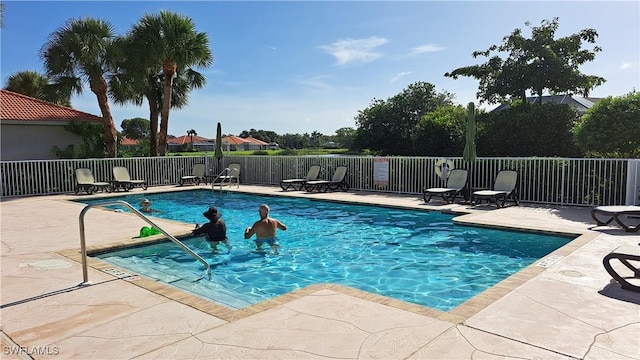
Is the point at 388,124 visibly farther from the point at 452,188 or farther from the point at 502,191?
the point at 502,191

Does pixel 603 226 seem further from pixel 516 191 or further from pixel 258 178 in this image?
pixel 258 178

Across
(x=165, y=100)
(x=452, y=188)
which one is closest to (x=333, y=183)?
(x=452, y=188)

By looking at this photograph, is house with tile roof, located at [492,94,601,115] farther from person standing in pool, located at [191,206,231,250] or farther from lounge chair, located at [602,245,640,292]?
person standing in pool, located at [191,206,231,250]

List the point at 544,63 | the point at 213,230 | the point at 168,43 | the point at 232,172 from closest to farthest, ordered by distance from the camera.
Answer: the point at 213,230
the point at 232,172
the point at 168,43
the point at 544,63

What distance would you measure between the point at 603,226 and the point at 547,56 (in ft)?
47.0

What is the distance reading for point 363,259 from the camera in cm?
741

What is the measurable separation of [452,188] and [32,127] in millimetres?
16904

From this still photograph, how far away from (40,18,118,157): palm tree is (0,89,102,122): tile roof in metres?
1.19

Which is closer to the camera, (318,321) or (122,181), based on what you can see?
(318,321)

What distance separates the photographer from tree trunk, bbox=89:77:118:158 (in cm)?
1908

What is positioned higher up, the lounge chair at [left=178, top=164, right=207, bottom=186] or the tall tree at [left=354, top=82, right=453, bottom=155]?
the tall tree at [left=354, top=82, right=453, bottom=155]

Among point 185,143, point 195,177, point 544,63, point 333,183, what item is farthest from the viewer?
point 185,143

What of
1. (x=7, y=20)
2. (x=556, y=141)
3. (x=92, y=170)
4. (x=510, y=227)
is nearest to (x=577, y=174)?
(x=510, y=227)

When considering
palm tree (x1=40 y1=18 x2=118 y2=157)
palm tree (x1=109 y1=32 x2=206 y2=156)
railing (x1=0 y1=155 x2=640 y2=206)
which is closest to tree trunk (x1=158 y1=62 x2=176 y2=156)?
palm tree (x1=109 y1=32 x2=206 y2=156)
